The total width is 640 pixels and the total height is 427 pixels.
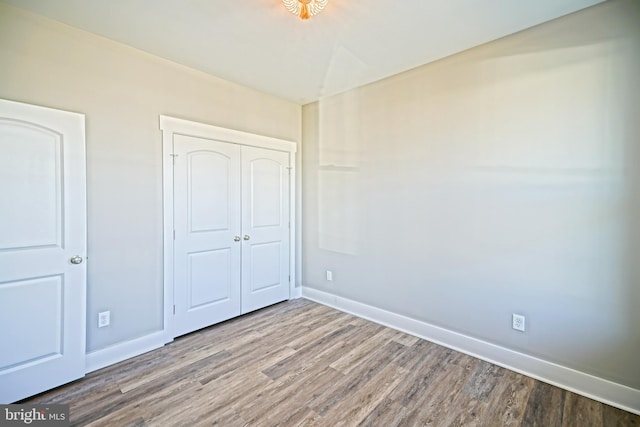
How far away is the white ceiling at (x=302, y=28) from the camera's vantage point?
1.97 m

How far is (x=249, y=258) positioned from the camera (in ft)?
11.4

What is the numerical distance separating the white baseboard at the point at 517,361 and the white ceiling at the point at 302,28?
2.58 meters

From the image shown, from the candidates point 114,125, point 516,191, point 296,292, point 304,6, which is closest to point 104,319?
point 114,125

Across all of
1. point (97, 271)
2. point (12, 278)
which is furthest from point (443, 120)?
point (12, 278)

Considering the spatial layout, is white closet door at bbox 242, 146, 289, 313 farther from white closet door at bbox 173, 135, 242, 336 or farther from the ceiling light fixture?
the ceiling light fixture

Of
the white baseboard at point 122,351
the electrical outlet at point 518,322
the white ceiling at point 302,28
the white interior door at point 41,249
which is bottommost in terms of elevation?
the white baseboard at point 122,351

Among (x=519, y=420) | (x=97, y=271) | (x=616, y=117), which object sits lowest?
(x=519, y=420)

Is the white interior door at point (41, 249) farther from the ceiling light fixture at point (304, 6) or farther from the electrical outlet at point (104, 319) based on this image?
the ceiling light fixture at point (304, 6)

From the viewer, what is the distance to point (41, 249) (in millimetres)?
2033

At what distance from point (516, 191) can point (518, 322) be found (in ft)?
3.50

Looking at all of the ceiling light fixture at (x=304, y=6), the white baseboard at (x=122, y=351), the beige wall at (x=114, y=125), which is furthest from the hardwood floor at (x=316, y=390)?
the ceiling light fixture at (x=304, y=6)

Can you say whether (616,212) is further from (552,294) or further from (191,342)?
(191,342)

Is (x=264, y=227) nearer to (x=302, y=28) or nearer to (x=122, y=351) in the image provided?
(x=122, y=351)

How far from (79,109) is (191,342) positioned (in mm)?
2220
